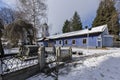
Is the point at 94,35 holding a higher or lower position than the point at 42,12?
lower

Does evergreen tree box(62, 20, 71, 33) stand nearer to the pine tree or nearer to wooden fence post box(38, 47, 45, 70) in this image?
the pine tree

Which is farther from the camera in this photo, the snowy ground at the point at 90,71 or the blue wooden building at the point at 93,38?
the blue wooden building at the point at 93,38

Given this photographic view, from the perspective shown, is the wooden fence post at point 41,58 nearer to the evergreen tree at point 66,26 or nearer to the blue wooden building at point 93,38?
the blue wooden building at point 93,38

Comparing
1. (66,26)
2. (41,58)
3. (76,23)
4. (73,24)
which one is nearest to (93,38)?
(41,58)

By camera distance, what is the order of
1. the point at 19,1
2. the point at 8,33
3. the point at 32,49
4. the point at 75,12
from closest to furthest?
the point at 32,49, the point at 8,33, the point at 19,1, the point at 75,12

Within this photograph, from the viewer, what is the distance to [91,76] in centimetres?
964

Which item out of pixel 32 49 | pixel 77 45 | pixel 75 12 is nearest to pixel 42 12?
pixel 77 45

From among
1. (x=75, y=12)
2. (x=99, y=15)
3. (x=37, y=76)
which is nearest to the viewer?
(x=37, y=76)

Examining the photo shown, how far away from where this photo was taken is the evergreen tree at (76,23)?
2261 inches

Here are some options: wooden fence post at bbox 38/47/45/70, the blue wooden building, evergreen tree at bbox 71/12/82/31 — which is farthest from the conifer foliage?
wooden fence post at bbox 38/47/45/70

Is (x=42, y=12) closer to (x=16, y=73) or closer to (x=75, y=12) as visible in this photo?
(x=16, y=73)

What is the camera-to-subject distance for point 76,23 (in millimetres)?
58250

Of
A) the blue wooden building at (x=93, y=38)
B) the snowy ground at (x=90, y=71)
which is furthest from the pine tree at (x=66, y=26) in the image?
the snowy ground at (x=90, y=71)

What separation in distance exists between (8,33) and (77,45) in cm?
1411
